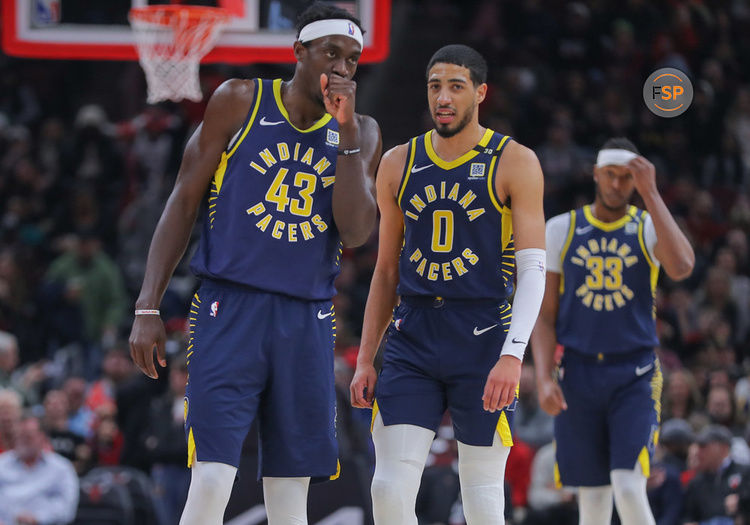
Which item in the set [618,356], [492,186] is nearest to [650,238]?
[618,356]

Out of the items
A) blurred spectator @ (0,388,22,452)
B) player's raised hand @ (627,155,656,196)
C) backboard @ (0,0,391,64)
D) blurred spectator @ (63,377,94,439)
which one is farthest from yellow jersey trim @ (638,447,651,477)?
blurred spectator @ (63,377,94,439)

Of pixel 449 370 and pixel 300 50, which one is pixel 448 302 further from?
pixel 300 50

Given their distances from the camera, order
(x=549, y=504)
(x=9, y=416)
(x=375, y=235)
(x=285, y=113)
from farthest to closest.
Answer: (x=375, y=235)
(x=9, y=416)
(x=549, y=504)
(x=285, y=113)

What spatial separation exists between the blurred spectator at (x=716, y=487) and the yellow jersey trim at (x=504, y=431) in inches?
182

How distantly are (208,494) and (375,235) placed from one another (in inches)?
372

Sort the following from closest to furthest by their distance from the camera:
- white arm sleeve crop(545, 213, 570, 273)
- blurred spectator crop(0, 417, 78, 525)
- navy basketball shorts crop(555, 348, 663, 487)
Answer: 1. navy basketball shorts crop(555, 348, 663, 487)
2. white arm sleeve crop(545, 213, 570, 273)
3. blurred spectator crop(0, 417, 78, 525)

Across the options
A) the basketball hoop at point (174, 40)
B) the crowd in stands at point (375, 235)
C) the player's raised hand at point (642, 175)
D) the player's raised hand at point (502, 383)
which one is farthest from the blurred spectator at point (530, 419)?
the player's raised hand at point (502, 383)

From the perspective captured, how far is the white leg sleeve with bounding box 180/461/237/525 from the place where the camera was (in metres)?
4.88

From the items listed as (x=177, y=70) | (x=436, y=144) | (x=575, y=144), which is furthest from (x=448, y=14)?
(x=436, y=144)

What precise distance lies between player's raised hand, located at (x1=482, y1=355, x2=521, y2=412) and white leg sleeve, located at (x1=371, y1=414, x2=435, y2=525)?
455 mm

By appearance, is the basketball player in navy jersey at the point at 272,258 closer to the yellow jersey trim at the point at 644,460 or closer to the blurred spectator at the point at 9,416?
the yellow jersey trim at the point at 644,460

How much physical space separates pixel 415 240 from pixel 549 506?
5089mm

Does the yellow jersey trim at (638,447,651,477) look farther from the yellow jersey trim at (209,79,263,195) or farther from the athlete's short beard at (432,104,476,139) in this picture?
the yellow jersey trim at (209,79,263,195)

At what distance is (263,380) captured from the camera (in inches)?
201
